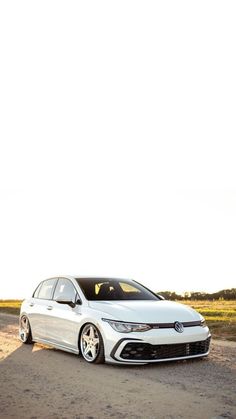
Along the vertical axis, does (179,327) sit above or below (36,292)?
below

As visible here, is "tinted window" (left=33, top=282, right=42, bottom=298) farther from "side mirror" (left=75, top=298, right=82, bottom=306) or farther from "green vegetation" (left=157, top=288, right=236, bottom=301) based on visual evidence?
"green vegetation" (left=157, top=288, right=236, bottom=301)

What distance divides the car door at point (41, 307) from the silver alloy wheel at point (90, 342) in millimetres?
1632

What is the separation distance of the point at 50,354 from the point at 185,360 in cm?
253

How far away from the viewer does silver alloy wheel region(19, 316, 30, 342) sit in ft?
38.2

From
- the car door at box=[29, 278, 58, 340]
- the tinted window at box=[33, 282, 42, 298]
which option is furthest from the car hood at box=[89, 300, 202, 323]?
the tinted window at box=[33, 282, 42, 298]

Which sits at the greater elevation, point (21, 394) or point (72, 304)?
point (72, 304)

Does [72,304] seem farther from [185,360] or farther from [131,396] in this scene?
[131,396]

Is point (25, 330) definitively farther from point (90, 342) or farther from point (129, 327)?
point (129, 327)

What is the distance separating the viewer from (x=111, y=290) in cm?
1028

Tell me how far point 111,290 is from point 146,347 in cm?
193

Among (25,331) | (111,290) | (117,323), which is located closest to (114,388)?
(117,323)

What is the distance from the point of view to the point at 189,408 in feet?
20.0

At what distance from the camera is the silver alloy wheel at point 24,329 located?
38.2 ft

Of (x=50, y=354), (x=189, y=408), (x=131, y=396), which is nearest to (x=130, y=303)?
(x=50, y=354)
